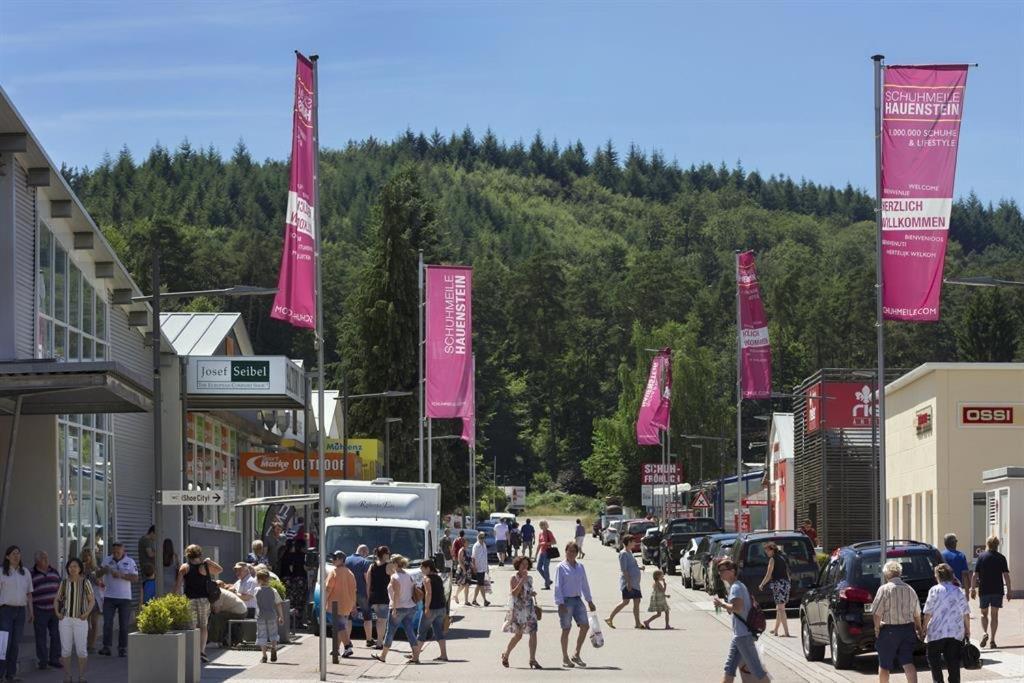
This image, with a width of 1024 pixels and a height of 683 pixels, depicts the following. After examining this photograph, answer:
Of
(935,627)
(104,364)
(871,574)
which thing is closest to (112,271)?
(104,364)

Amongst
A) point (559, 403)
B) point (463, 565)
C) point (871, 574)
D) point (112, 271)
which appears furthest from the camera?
point (559, 403)

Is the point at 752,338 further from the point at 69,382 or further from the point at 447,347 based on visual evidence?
the point at 69,382

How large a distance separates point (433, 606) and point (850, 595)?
6.88m

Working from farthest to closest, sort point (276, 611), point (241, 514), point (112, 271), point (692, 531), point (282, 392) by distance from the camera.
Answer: point (692, 531)
point (241, 514)
point (282, 392)
point (112, 271)
point (276, 611)

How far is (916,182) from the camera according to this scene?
73.8 ft

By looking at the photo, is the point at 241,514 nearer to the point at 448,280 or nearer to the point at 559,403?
the point at 448,280

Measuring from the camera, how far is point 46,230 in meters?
28.5

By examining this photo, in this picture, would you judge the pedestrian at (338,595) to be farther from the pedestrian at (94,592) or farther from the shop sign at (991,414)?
the shop sign at (991,414)

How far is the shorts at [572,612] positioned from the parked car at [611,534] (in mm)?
61738

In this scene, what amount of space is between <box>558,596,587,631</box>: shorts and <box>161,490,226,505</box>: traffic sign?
5133mm

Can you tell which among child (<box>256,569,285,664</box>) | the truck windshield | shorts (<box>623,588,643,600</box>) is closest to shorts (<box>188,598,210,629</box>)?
child (<box>256,569,285,664</box>)

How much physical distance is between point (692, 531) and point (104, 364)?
38481mm

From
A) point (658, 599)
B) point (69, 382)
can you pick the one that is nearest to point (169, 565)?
point (658, 599)

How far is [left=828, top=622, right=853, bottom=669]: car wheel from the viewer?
22.2 m
